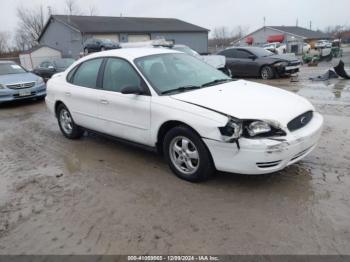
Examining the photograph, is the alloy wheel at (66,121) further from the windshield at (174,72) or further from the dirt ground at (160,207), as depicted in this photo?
the windshield at (174,72)

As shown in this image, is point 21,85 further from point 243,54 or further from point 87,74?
point 243,54

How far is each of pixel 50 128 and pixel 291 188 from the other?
551 cm

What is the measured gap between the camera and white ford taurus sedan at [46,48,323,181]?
3.73 metres

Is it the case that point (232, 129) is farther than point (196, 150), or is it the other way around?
point (196, 150)

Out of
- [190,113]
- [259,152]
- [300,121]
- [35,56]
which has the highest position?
[190,113]

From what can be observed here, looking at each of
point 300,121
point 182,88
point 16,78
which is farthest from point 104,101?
point 16,78

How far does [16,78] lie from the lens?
36.7ft

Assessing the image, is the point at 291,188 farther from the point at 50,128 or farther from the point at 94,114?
the point at 50,128

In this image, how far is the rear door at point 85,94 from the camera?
17.9 ft

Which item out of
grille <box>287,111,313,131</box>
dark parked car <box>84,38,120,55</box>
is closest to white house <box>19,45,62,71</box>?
dark parked car <box>84,38,120,55</box>

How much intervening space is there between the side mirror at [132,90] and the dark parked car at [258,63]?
434 inches

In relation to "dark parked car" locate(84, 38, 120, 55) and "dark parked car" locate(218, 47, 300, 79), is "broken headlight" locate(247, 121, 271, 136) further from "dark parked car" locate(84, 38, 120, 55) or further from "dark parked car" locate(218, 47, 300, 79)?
"dark parked car" locate(84, 38, 120, 55)

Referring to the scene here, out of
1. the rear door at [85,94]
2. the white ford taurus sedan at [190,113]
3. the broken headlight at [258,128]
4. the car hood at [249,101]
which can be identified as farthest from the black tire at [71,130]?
the broken headlight at [258,128]

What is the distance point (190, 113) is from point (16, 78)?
9.06m
